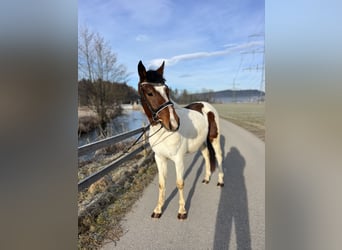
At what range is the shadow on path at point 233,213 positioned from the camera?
224 centimetres

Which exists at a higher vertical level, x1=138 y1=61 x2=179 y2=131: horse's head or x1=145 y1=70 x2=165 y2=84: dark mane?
x1=145 y1=70 x2=165 y2=84: dark mane

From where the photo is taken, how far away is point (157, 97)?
95.0 inches

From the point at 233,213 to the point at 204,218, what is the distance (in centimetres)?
39

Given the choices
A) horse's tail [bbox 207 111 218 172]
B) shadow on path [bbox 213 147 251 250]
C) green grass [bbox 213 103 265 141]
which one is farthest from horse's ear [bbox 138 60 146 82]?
horse's tail [bbox 207 111 218 172]

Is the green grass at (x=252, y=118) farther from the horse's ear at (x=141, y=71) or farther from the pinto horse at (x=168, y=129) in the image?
the horse's ear at (x=141, y=71)

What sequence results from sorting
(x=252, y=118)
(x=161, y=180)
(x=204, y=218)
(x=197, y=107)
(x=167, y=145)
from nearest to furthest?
(x=204, y=218)
(x=167, y=145)
(x=161, y=180)
(x=197, y=107)
(x=252, y=118)

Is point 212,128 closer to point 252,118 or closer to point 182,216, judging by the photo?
point 182,216

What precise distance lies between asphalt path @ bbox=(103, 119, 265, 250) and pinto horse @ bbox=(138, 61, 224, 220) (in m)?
0.19

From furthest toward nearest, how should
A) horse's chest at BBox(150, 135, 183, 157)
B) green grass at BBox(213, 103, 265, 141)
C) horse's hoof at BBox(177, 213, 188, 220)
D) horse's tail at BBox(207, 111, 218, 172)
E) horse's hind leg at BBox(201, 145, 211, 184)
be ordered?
green grass at BBox(213, 103, 265, 141), horse's tail at BBox(207, 111, 218, 172), horse's hind leg at BBox(201, 145, 211, 184), horse's chest at BBox(150, 135, 183, 157), horse's hoof at BBox(177, 213, 188, 220)

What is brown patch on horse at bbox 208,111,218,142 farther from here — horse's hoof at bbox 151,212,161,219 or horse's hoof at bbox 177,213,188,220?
horse's hoof at bbox 151,212,161,219

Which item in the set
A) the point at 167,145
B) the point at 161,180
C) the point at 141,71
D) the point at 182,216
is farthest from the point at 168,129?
the point at 182,216

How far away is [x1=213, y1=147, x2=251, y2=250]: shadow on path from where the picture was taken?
224cm
